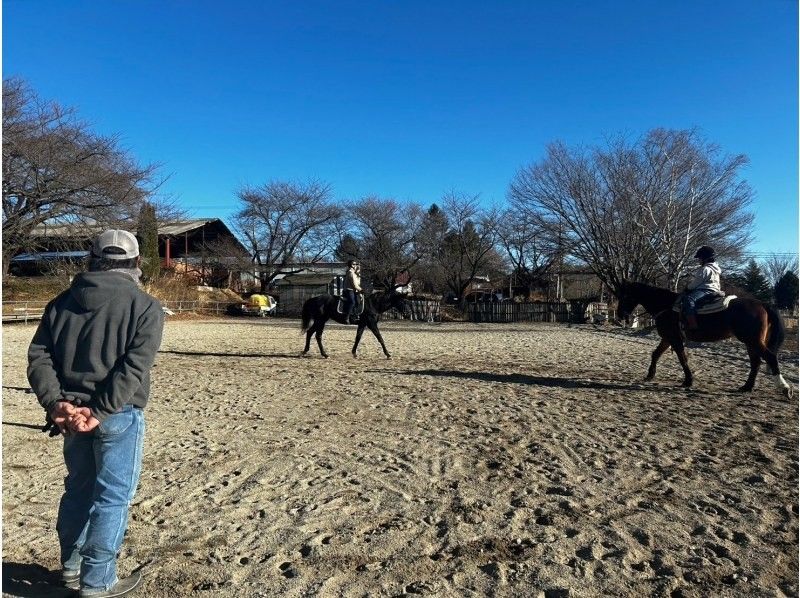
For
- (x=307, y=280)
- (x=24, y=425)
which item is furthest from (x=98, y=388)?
(x=307, y=280)

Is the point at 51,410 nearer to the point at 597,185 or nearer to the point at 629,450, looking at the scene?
the point at 629,450

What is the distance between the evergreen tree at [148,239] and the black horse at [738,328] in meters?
21.3

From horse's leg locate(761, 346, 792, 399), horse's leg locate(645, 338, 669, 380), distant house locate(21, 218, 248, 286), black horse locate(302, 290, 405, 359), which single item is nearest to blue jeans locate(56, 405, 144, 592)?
horse's leg locate(761, 346, 792, 399)

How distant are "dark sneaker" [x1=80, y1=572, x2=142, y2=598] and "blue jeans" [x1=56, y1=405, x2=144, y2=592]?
Answer: 17 mm

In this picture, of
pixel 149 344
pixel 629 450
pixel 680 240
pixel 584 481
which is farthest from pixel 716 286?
pixel 680 240

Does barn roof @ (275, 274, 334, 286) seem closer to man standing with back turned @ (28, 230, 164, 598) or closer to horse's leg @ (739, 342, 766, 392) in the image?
horse's leg @ (739, 342, 766, 392)

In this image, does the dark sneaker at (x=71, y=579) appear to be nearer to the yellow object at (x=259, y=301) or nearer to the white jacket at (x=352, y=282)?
the white jacket at (x=352, y=282)

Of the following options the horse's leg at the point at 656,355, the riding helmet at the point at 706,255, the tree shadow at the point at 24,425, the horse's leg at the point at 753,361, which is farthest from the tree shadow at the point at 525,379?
the tree shadow at the point at 24,425

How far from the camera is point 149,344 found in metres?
2.66

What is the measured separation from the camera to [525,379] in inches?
378

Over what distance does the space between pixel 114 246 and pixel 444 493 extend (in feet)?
9.48

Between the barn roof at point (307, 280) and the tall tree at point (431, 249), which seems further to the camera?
the tall tree at point (431, 249)

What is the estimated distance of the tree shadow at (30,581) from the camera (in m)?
2.80

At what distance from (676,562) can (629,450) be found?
89.2 inches
